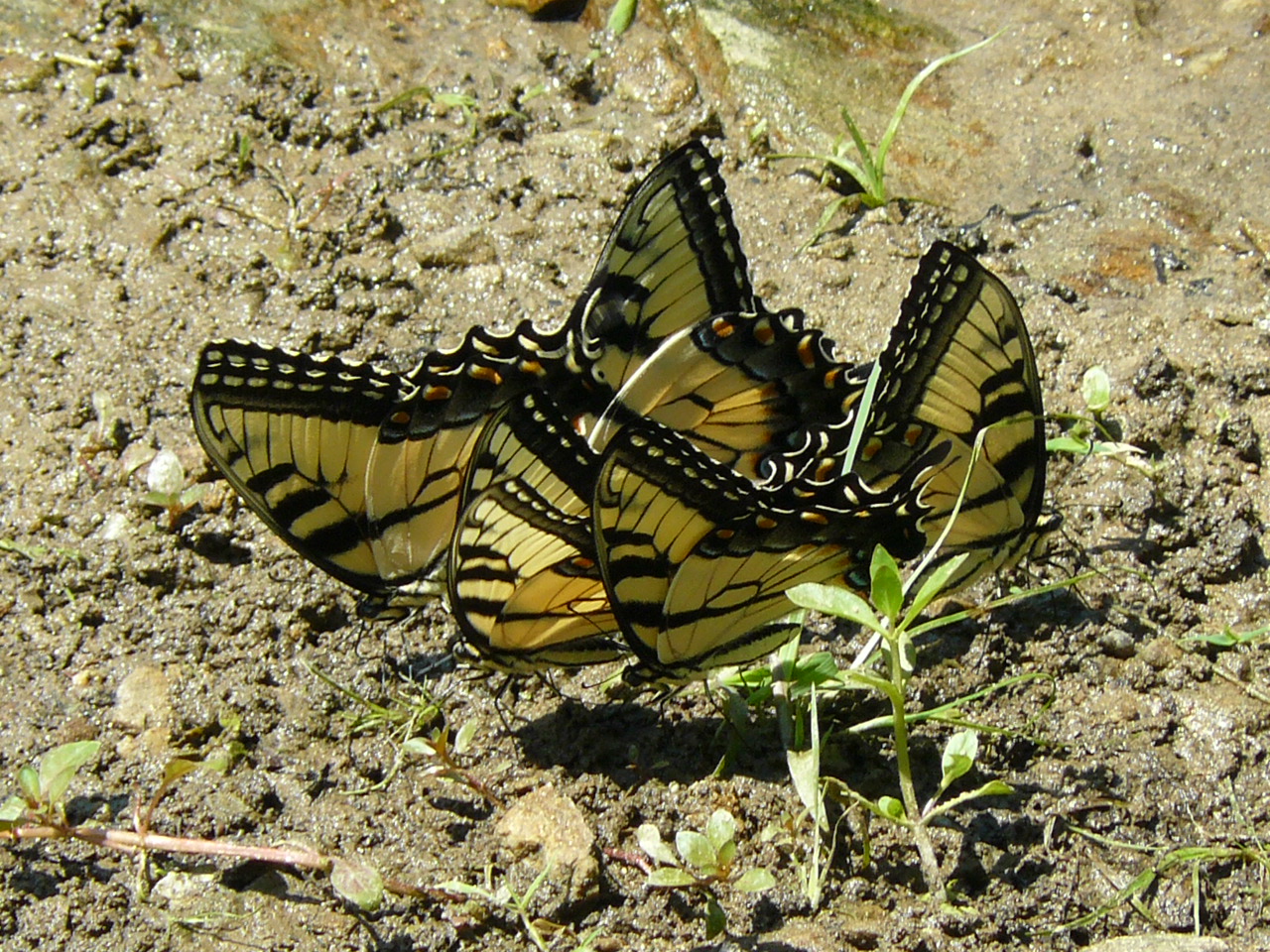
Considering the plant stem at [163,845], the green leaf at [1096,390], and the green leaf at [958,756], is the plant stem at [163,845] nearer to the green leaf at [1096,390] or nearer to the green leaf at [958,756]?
the green leaf at [958,756]

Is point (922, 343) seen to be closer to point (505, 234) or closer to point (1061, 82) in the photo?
point (505, 234)

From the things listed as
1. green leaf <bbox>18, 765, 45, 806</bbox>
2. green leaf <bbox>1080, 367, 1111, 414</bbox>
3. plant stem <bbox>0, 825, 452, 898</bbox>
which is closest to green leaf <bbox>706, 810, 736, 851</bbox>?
plant stem <bbox>0, 825, 452, 898</bbox>

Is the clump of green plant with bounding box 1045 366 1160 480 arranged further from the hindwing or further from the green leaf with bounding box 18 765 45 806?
the green leaf with bounding box 18 765 45 806

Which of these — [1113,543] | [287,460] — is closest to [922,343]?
[1113,543]

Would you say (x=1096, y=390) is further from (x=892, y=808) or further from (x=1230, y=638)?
(x=892, y=808)

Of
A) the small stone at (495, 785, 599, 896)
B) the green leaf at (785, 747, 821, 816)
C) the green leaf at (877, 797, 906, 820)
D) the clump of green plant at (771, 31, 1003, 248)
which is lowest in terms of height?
the small stone at (495, 785, 599, 896)

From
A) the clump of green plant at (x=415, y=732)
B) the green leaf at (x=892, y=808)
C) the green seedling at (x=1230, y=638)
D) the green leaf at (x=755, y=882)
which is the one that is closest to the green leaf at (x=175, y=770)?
the clump of green plant at (x=415, y=732)
